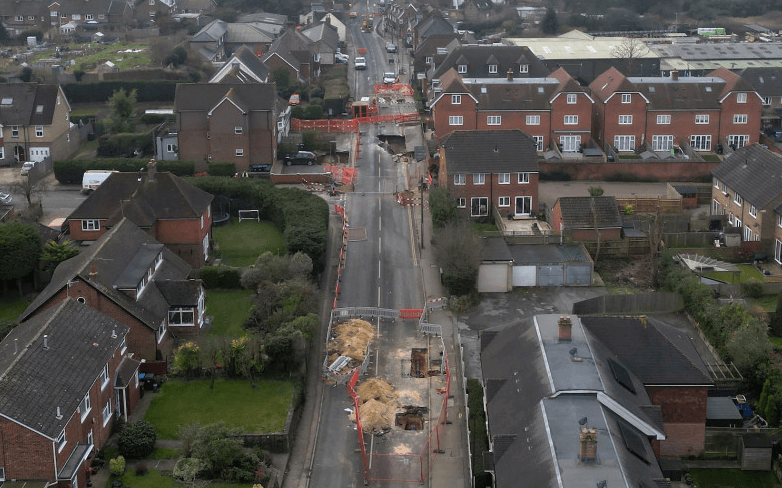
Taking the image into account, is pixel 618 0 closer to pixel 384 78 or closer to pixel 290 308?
pixel 384 78

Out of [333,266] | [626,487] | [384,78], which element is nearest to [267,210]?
[333,266]

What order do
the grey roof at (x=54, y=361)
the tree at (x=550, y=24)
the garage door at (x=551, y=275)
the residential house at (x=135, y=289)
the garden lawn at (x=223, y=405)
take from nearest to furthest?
the grey roof at (x=54, y=361) → the garden lawn at (x=223, y=405) → the residential house at (x=135, y=289) → the garage door at (x=551, y=275) → the tree at (x=550, y=24)

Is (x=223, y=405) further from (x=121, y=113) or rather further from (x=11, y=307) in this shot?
(x=121, y=113)

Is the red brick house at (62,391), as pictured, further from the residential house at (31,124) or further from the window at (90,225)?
the residential house at (31,124)

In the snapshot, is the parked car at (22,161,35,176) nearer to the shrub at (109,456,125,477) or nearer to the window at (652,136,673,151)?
the shrub at (109,456,125,477)

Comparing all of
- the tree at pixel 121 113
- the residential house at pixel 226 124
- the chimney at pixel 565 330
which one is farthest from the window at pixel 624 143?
the chimney at pixel 565 330

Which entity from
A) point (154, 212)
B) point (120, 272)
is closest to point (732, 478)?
point (120, 272)
